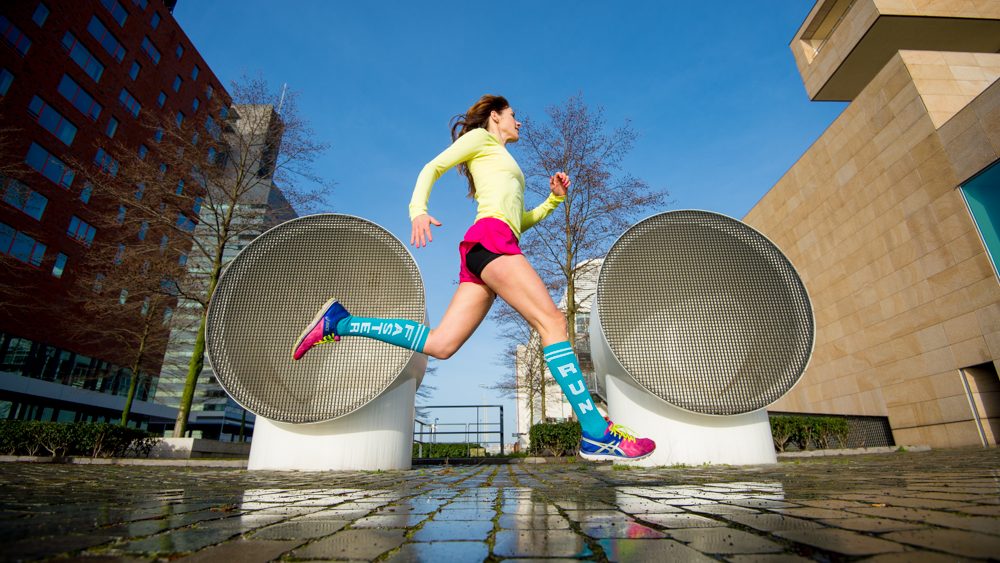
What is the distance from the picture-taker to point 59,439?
932 centimetres

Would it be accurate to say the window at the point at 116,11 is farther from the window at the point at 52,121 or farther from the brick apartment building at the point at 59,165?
the window at the point at 52,121

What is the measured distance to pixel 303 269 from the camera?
6039 mm

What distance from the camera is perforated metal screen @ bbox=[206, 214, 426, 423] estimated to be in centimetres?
570

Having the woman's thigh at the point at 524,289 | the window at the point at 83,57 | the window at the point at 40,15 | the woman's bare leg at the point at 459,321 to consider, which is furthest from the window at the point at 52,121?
the woman's thigh at the point at 524,289

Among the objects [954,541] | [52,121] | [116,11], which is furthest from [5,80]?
[954,541]

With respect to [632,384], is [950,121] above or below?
above

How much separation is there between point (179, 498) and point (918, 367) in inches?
589

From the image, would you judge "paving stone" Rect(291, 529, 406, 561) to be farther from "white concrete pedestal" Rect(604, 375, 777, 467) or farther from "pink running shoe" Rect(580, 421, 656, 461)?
"white concrete pedestal" Rect(604, 375, 777, 467)

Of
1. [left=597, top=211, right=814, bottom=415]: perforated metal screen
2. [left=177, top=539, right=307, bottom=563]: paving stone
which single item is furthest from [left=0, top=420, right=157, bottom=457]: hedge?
[left=177, top=539, right=307, bottom=563]: paving stone

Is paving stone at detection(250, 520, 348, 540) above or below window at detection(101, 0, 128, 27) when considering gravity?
below

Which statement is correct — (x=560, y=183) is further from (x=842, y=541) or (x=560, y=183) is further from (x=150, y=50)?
(x=150, y=50)

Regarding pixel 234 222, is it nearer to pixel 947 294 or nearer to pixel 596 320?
pixel 596 320

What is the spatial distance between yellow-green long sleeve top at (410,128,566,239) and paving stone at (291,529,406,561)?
1822 mm

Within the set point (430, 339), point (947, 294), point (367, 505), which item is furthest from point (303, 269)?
point (947, 294)
